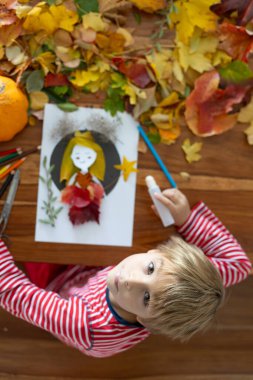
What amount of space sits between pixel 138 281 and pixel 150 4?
0.50 metres

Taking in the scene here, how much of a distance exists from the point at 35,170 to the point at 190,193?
Result: 0.97ft

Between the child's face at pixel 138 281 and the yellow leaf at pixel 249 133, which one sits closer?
the child's face at pixel 138 281

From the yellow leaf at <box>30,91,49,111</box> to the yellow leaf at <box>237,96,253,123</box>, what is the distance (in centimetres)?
37

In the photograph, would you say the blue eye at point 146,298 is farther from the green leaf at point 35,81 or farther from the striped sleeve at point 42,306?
the green leaf at point 35,81

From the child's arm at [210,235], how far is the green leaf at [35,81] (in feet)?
0.98

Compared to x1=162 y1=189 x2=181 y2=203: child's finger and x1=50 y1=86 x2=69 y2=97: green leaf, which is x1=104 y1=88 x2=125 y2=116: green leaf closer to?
x1=50 y1=86 x2=69 y2=97: green leaf

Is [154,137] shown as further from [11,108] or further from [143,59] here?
[11,108]

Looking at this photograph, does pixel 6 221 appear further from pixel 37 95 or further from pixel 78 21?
pixel 78 21

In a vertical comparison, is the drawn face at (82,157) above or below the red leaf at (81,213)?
above

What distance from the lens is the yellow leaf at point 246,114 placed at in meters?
0.82

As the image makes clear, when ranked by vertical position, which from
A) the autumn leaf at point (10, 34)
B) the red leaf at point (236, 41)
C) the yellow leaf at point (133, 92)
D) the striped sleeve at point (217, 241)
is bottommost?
the striped sleeve at point (217, 241)

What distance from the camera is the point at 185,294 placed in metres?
0.64

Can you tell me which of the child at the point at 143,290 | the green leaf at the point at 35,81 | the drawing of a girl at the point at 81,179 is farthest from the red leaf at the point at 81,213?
the green leaf at the point at 35,81

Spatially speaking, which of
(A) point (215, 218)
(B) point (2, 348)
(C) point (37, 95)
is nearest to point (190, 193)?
(A) point (215, 218)
